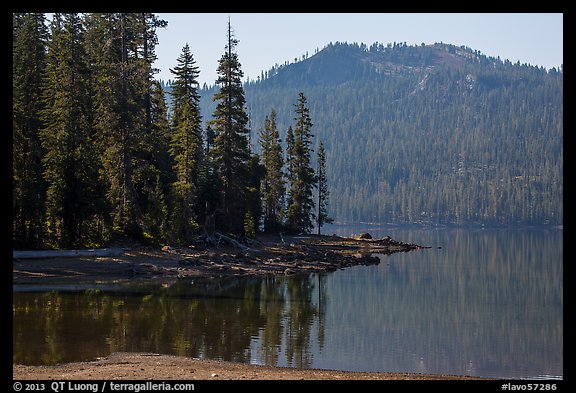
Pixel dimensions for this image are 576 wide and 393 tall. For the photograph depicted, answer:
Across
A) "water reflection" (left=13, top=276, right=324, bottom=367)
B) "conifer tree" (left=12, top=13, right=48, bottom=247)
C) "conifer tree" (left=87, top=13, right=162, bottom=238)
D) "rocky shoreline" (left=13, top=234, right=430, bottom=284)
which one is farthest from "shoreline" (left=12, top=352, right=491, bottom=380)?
"conifer tree" (left=87, top=13, right=162, bottom=238)

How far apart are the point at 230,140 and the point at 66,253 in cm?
2189

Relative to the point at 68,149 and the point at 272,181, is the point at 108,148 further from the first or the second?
the point at 272,181

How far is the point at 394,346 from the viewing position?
27.1 m

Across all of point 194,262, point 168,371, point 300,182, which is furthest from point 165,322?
point 300,182

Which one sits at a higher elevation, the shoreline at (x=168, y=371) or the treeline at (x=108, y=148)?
the treeline at (x=108, y=148)

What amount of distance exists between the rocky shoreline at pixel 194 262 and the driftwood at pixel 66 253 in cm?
36

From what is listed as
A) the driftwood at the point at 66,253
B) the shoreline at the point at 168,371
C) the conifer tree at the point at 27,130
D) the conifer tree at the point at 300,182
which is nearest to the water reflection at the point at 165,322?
the shoreline at the point at 168,371

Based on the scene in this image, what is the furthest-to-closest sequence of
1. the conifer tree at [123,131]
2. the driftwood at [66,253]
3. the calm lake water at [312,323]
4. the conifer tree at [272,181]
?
Result: 1. the conifer tree at [272,181]
2. the conifer tree at [123,131]
3. the driftwood at [66,253]
4. the calm lake water at [312,323]

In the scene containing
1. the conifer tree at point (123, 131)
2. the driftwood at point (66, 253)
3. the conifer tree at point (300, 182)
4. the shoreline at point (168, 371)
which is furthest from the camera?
the conifer tree at point (300, 182)

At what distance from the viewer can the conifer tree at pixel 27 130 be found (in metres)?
45.8

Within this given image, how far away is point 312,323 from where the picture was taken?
32.0 m

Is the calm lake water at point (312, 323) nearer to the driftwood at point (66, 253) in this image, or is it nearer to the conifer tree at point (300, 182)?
the driftwood at point (66, 253)

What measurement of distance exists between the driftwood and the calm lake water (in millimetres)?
5511
